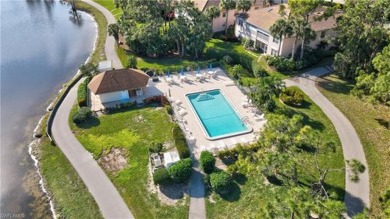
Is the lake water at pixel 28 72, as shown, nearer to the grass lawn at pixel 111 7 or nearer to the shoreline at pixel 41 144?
the shoreline at pixel 41 144

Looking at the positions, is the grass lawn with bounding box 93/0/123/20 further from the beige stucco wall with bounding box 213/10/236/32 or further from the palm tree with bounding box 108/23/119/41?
the beige stucco wall with bounding box 213/10/236/32

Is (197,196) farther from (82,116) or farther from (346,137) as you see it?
(346,137)

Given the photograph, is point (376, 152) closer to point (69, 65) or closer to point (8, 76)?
point (69, 65)

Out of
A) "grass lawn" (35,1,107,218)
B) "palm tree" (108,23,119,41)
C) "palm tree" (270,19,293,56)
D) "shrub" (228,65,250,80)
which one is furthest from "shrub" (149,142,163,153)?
"palm tree" (108,23,119,41)

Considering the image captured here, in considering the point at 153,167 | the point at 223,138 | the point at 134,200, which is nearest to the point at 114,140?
the point at 153,167

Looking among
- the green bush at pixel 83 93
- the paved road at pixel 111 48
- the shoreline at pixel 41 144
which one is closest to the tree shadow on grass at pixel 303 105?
the green bush at pixel 83 93

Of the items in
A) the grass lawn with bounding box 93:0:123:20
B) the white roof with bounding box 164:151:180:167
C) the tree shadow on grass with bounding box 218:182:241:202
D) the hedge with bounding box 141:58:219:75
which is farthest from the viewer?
the grass lawn with bounding box 93:0:123:20
